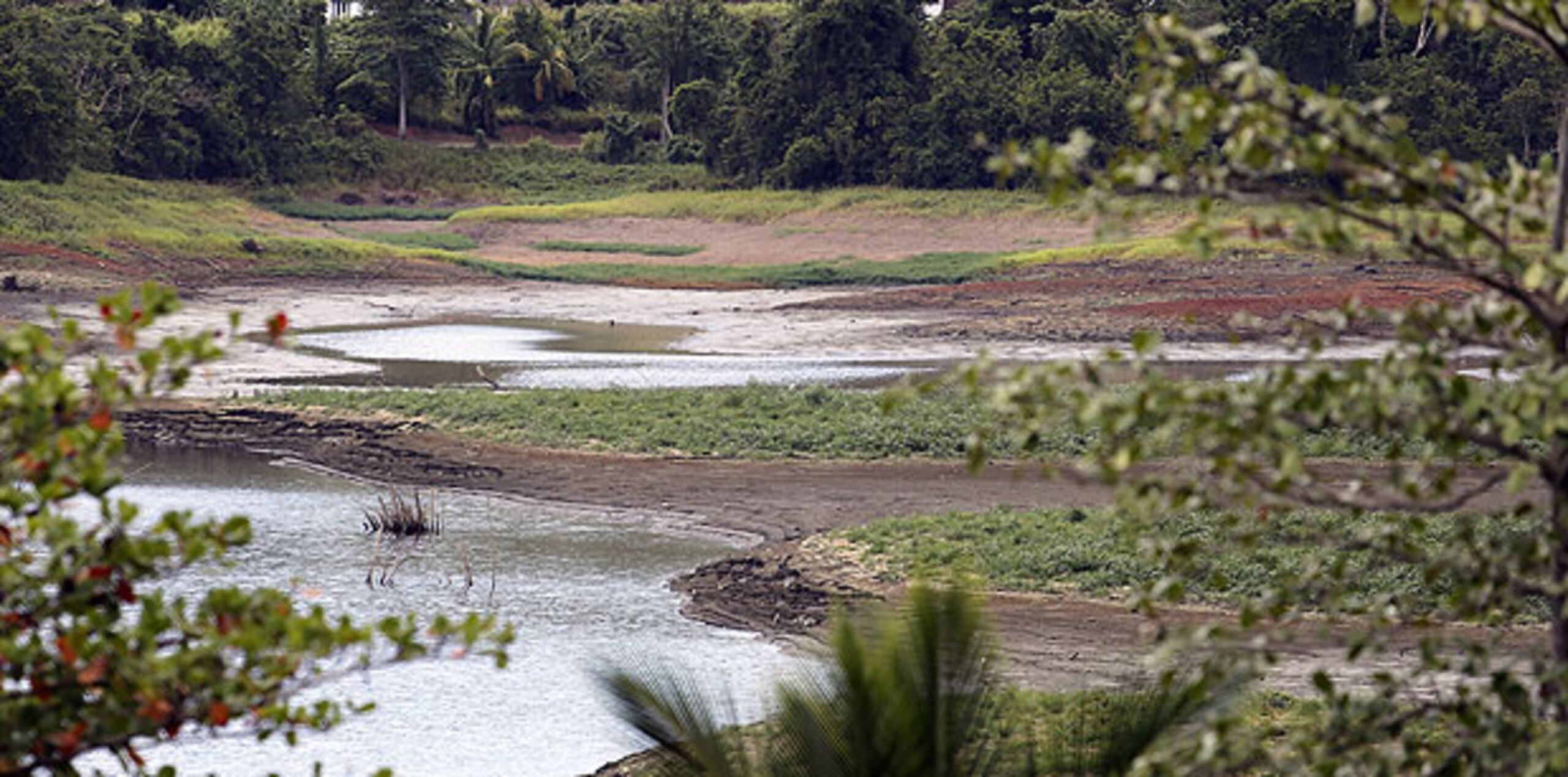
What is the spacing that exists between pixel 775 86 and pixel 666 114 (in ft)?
46.0

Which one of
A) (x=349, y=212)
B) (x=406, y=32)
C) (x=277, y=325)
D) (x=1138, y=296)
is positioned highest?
(x=406, y=32)

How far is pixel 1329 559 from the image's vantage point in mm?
5473

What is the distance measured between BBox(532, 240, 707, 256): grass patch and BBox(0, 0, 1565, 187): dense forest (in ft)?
22.2

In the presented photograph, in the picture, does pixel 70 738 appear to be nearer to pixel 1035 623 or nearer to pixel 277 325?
pixel 277 325

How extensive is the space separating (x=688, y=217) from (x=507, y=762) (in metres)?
54.8

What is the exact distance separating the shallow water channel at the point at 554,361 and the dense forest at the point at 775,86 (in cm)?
1869

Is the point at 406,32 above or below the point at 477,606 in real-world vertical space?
above

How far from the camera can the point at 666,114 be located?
84625 mm

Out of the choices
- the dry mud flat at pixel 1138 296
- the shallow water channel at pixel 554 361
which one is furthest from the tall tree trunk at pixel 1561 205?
the dry mud flat at pixel 1138 296

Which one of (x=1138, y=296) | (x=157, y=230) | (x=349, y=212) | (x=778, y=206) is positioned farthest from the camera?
(x=349, y=212)

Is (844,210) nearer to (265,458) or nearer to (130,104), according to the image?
(130,104)

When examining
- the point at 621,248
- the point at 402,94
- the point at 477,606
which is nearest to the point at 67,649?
the point at 477,606

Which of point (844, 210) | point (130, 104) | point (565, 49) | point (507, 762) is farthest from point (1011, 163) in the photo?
point (565, 49)

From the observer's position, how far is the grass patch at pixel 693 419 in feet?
86.5
